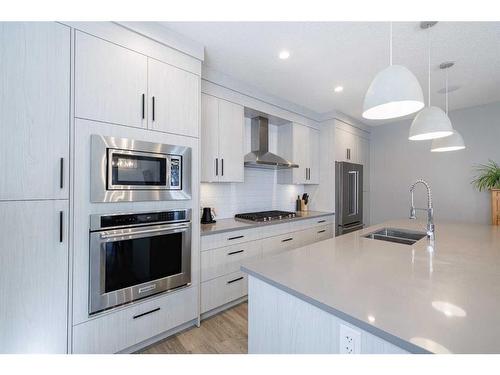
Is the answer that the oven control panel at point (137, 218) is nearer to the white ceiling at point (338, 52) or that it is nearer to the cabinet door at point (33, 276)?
the cabinet door at point (33, 276)

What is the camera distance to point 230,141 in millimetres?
2740

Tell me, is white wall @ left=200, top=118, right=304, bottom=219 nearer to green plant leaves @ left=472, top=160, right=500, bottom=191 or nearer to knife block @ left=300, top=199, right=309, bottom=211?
knife block @ left=300, top=199, right=309, bottom=211

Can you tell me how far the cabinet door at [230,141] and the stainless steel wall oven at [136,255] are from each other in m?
0.90

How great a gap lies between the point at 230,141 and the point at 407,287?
2220 millimetres

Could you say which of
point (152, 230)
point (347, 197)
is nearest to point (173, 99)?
point (152, 230)

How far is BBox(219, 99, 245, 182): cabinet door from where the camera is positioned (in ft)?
8.72

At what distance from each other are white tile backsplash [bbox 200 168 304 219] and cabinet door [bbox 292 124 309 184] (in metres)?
0.35

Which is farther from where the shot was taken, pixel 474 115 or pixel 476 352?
pixel 474 115

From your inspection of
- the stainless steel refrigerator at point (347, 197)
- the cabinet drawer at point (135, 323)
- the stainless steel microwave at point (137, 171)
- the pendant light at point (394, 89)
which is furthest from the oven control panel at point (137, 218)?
the stainless steel refrigerator at point (347, 197)

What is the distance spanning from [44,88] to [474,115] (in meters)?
5.28
